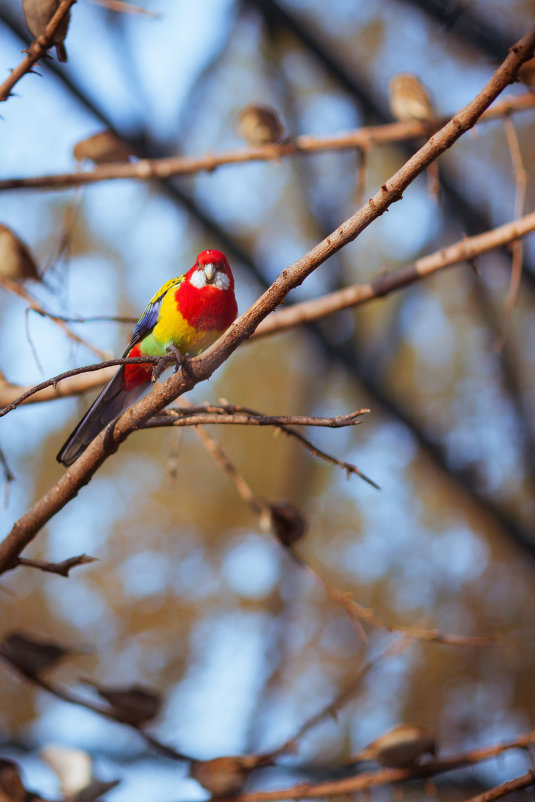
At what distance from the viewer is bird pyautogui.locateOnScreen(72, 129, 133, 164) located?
2.37 meters

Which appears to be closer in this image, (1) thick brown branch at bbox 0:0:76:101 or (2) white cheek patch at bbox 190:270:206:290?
(1) thick brown branch at bbox 0:0:76:101

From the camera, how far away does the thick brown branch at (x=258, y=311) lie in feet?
4.10

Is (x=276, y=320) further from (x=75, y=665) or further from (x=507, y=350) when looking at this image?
(x=75, y=665)

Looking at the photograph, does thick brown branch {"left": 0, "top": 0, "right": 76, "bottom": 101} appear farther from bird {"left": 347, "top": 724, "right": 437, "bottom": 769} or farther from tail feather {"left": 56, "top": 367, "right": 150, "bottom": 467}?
bird {"left": 347, "top": 724, "right": 437, "bottom": 769}

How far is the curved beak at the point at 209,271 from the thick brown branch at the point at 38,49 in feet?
2.09

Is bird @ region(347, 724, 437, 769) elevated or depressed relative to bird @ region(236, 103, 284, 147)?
depressed

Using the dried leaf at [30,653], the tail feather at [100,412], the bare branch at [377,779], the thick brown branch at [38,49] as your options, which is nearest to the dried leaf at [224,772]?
the bare branch at [377,779]

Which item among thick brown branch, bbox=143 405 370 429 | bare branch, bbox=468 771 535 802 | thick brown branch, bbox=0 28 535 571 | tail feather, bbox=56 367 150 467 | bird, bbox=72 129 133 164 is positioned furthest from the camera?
bird, bbox=72 129 133 164

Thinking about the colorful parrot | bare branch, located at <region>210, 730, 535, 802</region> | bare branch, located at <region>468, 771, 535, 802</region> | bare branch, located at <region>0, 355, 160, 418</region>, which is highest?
the colorful parrot

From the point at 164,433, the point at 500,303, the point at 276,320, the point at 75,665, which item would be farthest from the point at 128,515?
the point at 276,320

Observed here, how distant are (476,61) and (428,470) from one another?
7.95ft

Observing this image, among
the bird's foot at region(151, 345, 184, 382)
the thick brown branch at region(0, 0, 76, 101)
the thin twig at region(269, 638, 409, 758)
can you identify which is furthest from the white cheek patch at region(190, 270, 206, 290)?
the thin twig at region(269, 638, 409, 758)

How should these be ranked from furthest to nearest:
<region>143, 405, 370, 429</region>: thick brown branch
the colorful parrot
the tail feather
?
the tail feather
the colorful parrot
<region>143, 405, 370, 429</region>: thick brown branch

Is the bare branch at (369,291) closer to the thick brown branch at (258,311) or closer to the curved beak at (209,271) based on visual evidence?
the curved beak at (209,271)
